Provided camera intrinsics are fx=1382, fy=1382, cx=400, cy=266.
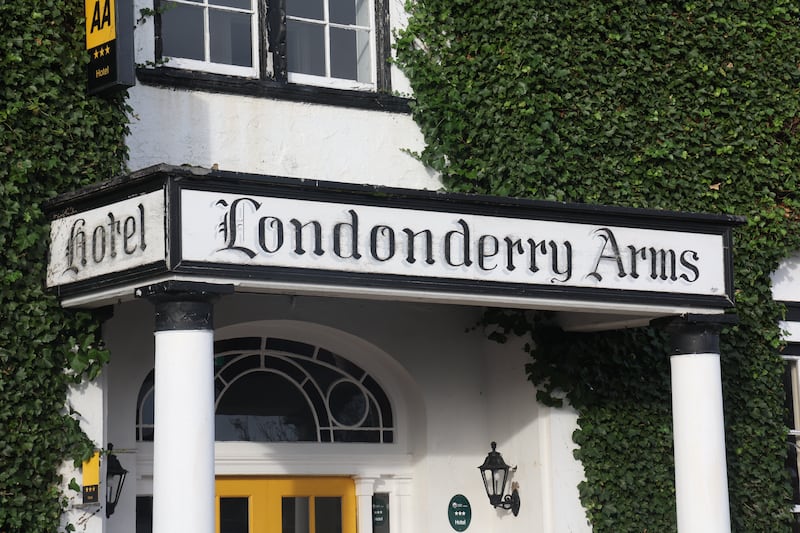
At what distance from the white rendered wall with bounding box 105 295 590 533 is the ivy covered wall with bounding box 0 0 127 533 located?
1.54 metres

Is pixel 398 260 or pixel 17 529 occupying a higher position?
pixel 398 260

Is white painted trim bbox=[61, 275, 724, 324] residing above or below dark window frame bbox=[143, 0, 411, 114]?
below

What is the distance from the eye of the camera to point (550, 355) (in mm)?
9609

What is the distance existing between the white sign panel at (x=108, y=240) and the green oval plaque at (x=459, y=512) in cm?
353

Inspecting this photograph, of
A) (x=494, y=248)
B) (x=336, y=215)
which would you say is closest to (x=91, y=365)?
(x=336, y=215)

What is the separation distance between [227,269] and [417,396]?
3081 mm

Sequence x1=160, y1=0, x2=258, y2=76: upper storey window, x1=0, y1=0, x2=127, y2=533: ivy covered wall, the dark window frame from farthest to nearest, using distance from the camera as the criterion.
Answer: x1=160, y1=0, x2=258, y2=76: upper storey window → the dark window frame → x1=0, y1=0, x2=127, y2=533: ivy covered wall

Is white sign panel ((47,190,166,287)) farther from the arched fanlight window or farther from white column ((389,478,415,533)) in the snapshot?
white column ((389,478,415,533))

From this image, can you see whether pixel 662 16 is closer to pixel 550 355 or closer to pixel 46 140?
pixel 550 355

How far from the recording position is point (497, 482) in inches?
385

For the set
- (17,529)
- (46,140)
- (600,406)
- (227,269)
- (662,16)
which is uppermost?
(662,16)

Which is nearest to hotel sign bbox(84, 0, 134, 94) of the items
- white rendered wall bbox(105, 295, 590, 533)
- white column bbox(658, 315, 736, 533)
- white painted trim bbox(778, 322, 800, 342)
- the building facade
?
the building facade

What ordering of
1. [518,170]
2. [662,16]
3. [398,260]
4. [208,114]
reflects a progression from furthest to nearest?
[662,16], [518,170], [208,114], [398,260]

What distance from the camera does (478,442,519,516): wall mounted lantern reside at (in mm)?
9742
